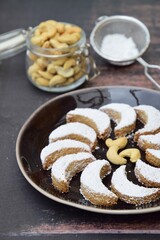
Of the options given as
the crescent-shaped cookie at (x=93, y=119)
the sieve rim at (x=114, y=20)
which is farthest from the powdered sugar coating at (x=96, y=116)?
the sieve rim at (x=114, y=20)

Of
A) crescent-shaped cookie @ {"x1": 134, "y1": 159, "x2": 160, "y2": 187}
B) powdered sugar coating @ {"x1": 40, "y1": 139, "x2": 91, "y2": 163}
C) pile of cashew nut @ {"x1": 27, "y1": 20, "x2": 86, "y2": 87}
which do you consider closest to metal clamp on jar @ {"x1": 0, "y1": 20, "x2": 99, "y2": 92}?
pile of cashew nut @ {"x1": 27, "y1": 20, "x2": 86, "y2": 87}

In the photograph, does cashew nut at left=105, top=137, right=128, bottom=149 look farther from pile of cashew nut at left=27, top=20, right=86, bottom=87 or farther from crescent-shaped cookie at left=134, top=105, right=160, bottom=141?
pile of cashew nut at left=27, top=20, right=86, bottom=87

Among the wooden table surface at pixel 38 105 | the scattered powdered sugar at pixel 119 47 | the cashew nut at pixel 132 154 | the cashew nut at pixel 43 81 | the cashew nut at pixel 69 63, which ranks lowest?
the wooden table surface at pixel 38 105

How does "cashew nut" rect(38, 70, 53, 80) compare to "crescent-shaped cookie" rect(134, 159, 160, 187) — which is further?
"cashew nut" rect(38, 70, 53, 80)

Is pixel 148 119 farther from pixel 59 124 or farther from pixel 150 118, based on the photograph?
pixel 59 124

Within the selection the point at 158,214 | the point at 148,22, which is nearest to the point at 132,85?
the point at 148,22

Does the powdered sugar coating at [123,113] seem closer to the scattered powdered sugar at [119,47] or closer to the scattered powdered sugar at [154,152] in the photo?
the scattered powdered sugar at [154,152]
